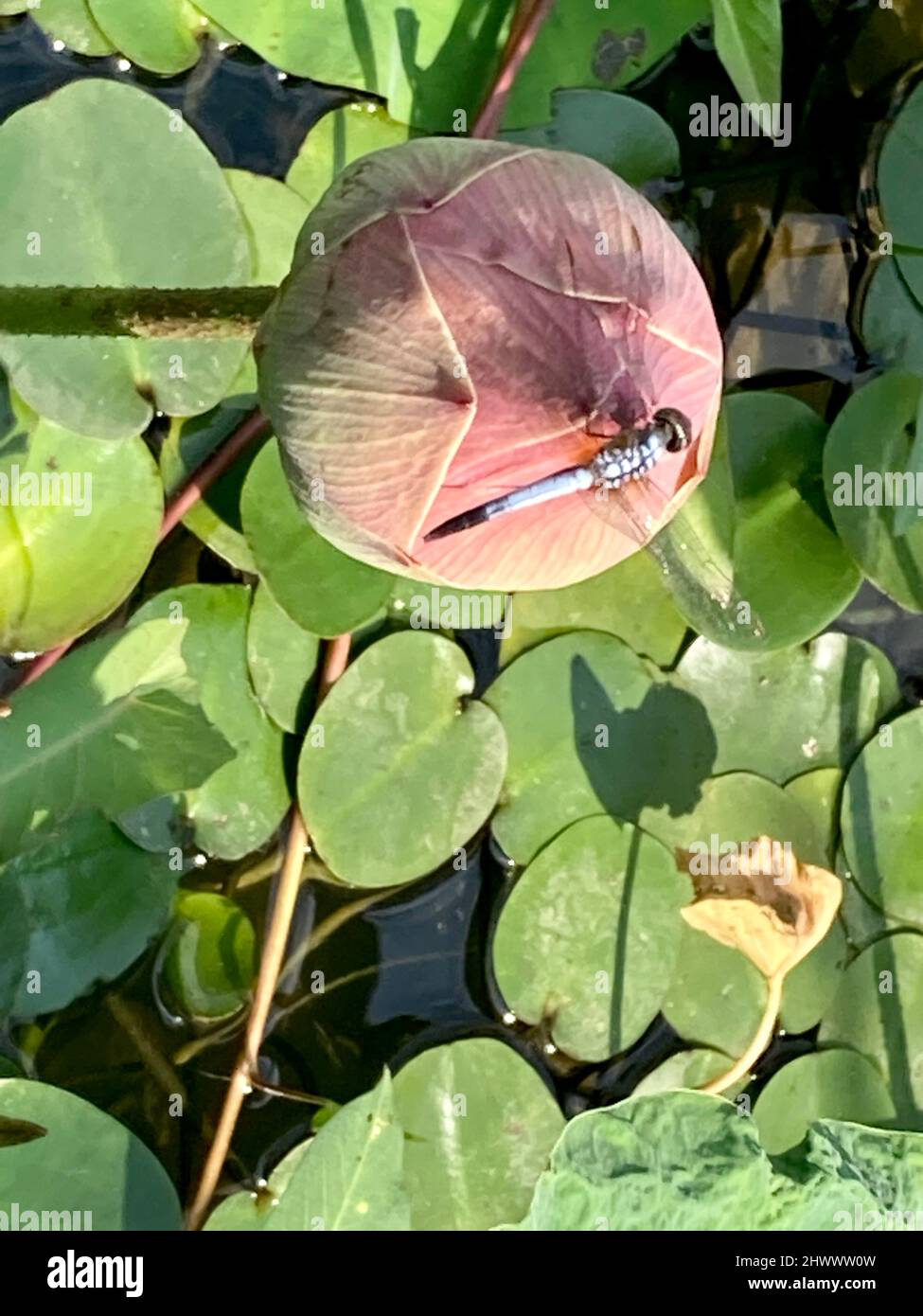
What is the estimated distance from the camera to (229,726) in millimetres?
1032

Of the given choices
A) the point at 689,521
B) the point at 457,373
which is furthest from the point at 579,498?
the point at 689,521

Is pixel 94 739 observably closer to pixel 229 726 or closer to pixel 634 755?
pixel 229 726

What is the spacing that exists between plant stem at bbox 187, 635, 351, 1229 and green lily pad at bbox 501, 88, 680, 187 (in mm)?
541

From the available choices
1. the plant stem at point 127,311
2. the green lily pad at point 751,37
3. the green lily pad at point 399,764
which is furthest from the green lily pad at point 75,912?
the green lily pad at point 751,37

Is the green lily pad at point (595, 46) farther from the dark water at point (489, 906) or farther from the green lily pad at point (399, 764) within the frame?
the green lily pad at point (399, 764)

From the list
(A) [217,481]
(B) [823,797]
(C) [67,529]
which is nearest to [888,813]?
(B) [823,797]

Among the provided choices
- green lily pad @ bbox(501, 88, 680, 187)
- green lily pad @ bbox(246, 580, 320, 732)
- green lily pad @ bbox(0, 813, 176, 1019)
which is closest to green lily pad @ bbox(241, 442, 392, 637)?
green lily pad @ bbox(246, 580, 320, 732)

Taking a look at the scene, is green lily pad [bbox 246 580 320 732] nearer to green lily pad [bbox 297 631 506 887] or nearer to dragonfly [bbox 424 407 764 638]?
green lily pad [bbox 297 631 506 887]

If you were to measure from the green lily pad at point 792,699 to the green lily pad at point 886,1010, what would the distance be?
0.72 ft

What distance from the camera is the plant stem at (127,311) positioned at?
665 mm

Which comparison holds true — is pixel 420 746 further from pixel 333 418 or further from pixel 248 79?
pixel 248 79

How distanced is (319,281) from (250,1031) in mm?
786

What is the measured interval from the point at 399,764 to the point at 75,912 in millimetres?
340

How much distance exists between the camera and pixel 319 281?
55 cm
